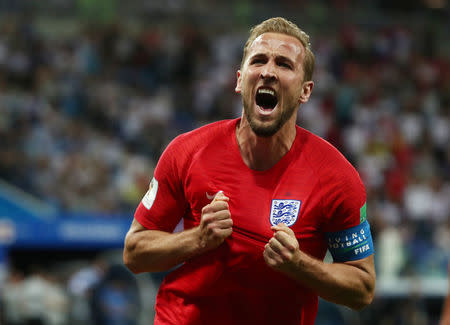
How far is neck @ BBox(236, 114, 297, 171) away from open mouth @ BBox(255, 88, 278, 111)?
12 cm

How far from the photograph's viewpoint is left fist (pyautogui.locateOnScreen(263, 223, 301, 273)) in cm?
312

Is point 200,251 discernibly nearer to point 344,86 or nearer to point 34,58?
point 34,58

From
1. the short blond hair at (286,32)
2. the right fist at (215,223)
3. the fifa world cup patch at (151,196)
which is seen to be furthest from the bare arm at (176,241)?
the short blond hair at (286,32)

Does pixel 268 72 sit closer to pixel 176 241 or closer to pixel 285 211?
pixel 285 211

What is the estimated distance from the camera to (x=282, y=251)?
311 cm

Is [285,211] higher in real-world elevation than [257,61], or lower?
lower

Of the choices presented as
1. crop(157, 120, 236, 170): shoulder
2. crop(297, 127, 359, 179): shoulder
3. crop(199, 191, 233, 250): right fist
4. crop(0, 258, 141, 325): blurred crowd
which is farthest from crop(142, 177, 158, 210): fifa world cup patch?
crop(0, 258, 141, 325): blurred crowd

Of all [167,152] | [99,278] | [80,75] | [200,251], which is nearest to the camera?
[200,251]

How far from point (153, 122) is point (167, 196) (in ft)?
32.4

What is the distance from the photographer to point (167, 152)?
3561 millimetres

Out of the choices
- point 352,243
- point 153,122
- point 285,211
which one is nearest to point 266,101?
point 285,211

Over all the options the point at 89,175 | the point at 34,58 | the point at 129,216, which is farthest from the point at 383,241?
the point at 34,58

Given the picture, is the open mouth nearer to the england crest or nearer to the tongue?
the tongue

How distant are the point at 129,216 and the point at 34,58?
15.8ft
